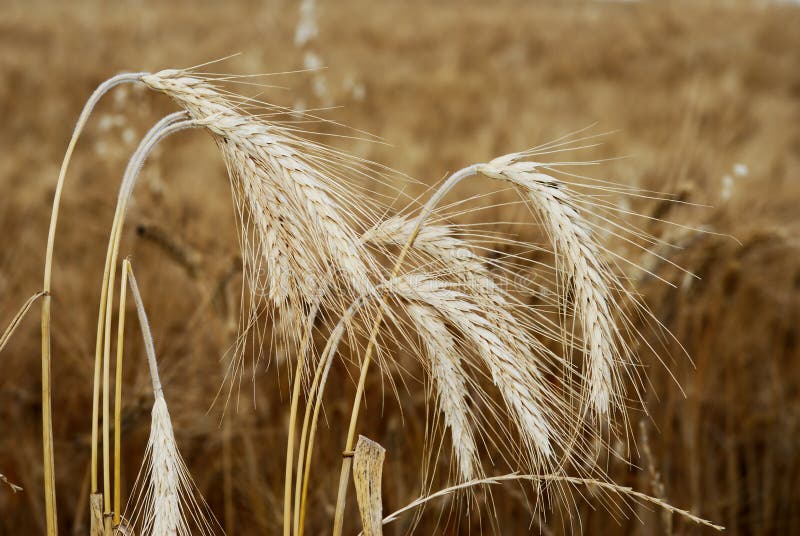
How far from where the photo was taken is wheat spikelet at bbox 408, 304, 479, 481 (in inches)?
34.7

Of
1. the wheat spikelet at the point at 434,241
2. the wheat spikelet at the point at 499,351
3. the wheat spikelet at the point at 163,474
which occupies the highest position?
the wheat spikelet at the point at 434,241

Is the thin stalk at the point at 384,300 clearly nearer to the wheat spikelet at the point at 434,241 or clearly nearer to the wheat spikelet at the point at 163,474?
the wheat spikelet at the point at 434,241

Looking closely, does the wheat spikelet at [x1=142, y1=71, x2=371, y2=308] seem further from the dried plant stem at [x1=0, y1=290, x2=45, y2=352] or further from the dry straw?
the dried plant stem at [x1=0, y1=290, x2=45, y2=352]

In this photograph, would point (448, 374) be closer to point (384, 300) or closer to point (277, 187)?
point (384, 300)

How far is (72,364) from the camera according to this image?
242cm

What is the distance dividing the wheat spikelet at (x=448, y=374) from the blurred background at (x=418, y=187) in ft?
0.39

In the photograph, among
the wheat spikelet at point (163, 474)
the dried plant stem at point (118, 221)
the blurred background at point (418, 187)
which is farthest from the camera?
the blurred background at point (418, 187)

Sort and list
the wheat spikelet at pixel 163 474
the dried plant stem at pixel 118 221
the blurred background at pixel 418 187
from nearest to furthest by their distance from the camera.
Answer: the dried plant stem at pixel 118 221 < the wheat spikelet at pixel 163 474 < the blurred background at pixel 418 187

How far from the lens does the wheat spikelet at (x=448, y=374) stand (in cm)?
88

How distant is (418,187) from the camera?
505 cm

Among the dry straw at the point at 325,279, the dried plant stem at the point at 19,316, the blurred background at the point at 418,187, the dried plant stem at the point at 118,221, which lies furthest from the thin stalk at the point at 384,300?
the dried plant stem at the point at 19,316

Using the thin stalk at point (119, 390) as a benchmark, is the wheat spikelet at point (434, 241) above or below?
above

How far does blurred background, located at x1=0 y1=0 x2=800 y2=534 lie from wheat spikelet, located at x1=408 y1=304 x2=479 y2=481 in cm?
12

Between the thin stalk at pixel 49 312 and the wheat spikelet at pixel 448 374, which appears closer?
the thin stalk at pixel 49 312
